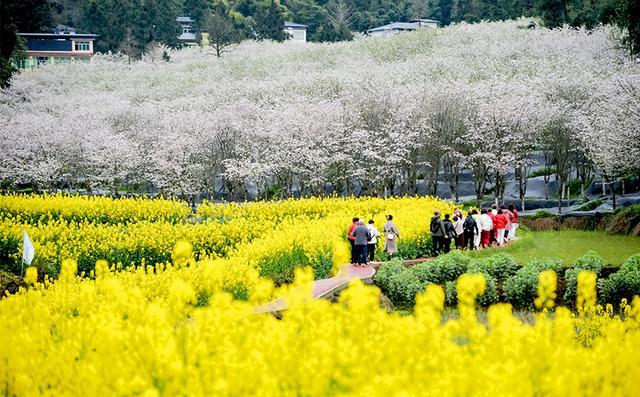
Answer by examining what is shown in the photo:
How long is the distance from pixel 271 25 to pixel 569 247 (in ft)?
242

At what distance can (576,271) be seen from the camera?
55.2ft

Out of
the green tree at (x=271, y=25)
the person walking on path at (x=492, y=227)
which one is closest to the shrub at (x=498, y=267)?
the person walking on path at (x=492, y=227)

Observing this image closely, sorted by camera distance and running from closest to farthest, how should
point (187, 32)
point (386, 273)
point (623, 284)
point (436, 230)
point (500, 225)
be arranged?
1. point (623, 284)
2. point (386, 273)
3. point (436, 230)
4. point (500, 225)
5. point (187, 32)

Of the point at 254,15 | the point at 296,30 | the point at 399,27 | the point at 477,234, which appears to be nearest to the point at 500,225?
the point at 477,234

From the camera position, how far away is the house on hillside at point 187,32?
96.9 m

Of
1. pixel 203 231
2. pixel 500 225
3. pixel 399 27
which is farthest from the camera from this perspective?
pixel 399 27

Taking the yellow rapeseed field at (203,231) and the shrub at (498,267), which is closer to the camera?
the shrub at (498,267)

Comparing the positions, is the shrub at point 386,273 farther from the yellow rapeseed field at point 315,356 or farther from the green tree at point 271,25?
the green tree at point 271,25

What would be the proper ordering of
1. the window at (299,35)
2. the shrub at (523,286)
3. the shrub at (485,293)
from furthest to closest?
1. the window at (299,35)
2. the shrub at (485,293)
3. the shrub at (523,286)

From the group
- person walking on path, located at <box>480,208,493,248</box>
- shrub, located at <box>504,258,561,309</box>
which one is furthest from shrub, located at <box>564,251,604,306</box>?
person walking on path, located at <box>480,208,493,248</box>

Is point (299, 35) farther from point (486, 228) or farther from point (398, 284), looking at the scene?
point (398, 284)

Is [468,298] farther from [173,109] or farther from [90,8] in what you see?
[90,8]

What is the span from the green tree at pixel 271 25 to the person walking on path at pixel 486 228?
7122 cm

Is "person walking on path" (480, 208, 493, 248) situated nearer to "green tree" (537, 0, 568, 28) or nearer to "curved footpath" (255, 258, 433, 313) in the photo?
"curved footpath" (255, 258, 433, 313)
